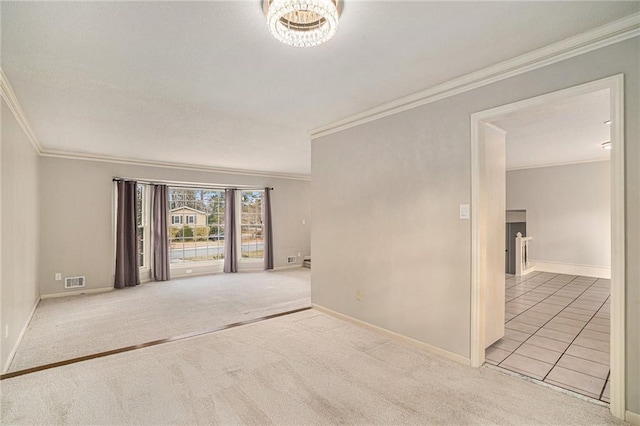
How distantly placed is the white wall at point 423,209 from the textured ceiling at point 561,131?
29 centimetres

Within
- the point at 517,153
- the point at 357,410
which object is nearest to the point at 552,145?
the point at 517,153

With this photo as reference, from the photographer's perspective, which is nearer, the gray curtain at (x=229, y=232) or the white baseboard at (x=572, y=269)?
the white baseboard at (x=572, y=269)

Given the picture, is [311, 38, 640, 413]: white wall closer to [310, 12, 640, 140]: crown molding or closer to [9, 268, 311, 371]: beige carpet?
[310, 12, 640, 140]: crown molding

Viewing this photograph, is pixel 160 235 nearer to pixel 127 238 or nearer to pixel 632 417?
pixel 127 238

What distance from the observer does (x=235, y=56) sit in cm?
223

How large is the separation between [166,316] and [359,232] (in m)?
2.81

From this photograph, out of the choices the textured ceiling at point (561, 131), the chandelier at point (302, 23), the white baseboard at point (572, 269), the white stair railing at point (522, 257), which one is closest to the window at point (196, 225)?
the chandelier at point (302, 23)

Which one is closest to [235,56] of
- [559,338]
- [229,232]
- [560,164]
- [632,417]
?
[632,417]

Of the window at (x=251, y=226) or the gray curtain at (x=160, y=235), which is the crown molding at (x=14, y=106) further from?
the window at (x=251, y=226)

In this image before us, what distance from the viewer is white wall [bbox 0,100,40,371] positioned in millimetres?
2650

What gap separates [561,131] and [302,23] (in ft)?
13.6

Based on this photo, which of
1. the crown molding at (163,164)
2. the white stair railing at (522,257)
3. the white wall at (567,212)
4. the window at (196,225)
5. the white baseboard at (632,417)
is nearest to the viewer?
the white baseboard at (632,417)

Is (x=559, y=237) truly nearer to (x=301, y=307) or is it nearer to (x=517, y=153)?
(x=517, y=153)

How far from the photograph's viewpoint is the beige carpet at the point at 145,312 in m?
3.24
